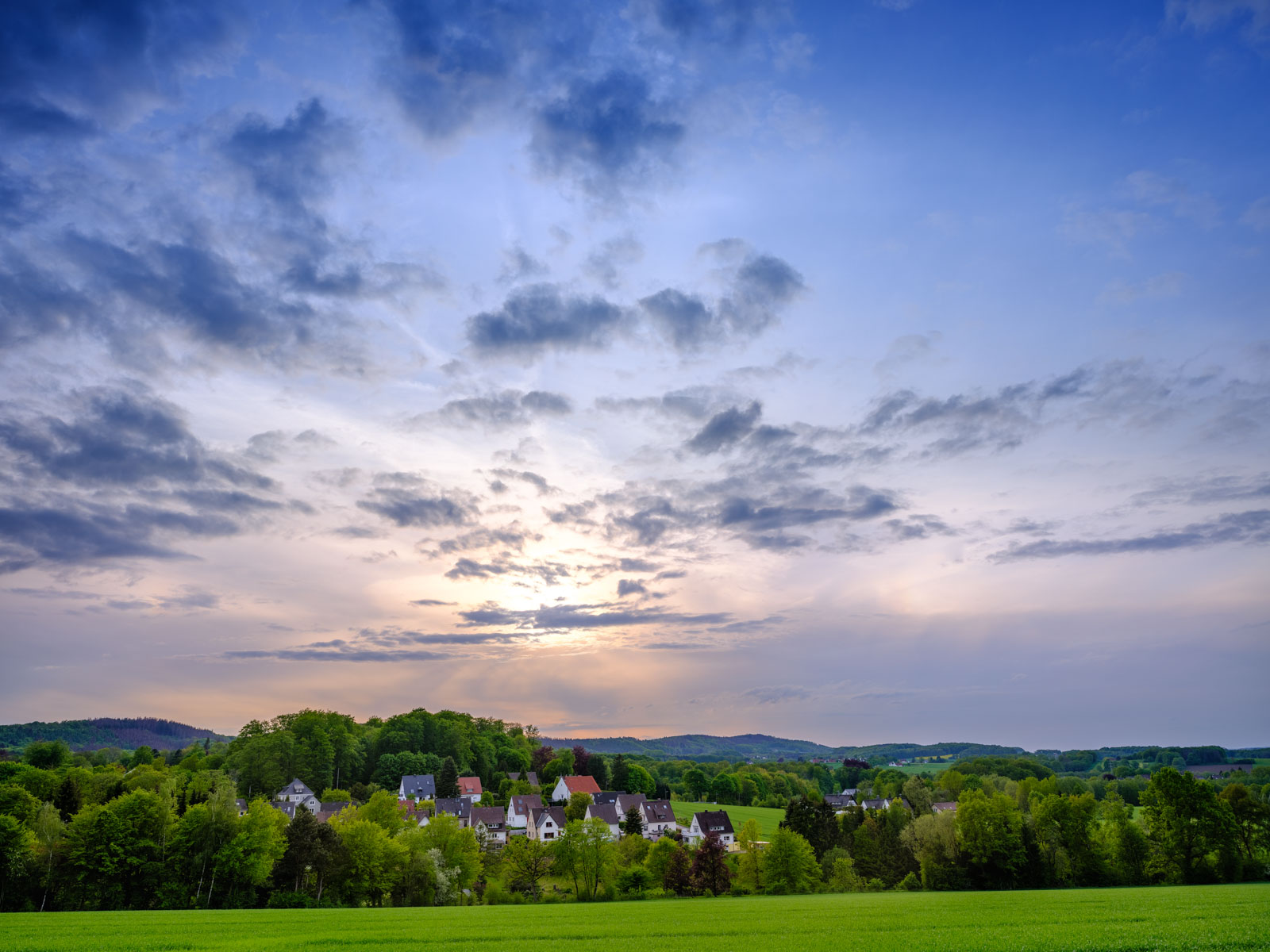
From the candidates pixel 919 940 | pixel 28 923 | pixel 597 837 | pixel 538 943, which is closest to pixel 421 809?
pixel 597 837

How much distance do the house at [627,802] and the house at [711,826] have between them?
923 cm

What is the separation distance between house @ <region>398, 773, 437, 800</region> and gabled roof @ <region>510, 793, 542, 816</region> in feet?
48.8

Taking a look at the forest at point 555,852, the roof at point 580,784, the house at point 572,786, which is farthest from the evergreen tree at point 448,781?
the forest at point 555,852

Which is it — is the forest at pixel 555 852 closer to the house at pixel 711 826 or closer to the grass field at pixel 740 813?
the house at pixel 711 826

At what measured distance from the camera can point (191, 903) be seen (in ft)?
160

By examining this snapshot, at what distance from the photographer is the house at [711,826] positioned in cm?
10981

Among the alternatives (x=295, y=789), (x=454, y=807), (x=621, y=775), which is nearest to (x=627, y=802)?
(x=454, y=807)

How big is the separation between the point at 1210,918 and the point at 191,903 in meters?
57.1

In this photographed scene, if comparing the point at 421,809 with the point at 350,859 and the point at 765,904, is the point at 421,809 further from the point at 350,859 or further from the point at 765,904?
the point at 765,904

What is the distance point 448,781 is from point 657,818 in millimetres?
37002

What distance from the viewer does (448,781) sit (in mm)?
124562

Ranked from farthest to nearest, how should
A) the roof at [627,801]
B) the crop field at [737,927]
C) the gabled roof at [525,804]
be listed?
the roof at [627,801] < the gabled roof at [525,804] < the crop field at [737,927]

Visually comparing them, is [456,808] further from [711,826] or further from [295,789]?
[711,826]

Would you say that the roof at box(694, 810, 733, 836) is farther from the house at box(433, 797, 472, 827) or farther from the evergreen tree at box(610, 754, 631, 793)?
the evergreen tree at box(610, 754, 631, 793)
